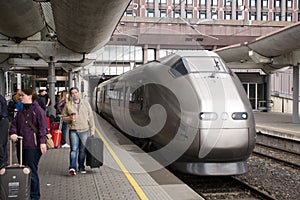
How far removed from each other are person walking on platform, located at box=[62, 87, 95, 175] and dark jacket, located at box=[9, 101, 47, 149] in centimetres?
186

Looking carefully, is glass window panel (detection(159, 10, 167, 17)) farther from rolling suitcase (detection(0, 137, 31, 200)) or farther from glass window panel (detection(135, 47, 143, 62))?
rolling suitcase (detection(0, 137, 31, 200))

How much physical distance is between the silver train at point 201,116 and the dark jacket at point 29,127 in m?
3.07

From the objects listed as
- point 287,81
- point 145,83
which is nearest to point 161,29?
point 287,81

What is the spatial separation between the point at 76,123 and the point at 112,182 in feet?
4.07

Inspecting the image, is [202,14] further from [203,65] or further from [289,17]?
[203,65]

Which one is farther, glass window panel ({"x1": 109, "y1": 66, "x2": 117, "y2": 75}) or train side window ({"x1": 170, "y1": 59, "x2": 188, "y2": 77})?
glass window panel ({"x1": 109, "y1": 66, "x2": 117, "y2": 75})

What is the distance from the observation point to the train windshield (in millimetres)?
8410

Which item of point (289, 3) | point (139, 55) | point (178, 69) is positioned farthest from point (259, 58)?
point (289, 3)

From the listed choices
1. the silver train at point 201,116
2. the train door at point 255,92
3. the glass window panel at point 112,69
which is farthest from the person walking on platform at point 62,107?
the glass window panel at point 112,69

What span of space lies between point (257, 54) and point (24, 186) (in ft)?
61.8

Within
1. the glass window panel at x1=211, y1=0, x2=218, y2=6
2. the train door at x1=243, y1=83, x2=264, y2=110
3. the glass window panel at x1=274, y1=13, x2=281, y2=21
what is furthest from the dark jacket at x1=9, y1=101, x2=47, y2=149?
the glass window panel at x1=274, y1=13, x2=281, y2=21

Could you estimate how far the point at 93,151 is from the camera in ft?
24.5

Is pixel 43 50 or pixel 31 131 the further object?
pixel 43 50

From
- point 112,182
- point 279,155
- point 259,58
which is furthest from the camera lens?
point 259,58
